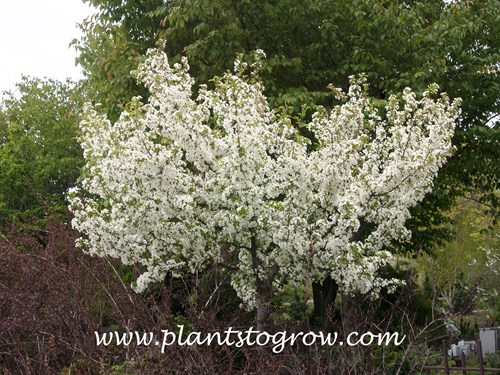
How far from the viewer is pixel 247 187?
726 cm

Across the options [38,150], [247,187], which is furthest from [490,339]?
[38,150]

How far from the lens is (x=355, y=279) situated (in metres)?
7.38

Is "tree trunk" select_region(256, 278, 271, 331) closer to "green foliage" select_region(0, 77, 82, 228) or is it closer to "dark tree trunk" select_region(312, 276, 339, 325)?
"dark tree trunk" select_region(312, 276, 339, 325)

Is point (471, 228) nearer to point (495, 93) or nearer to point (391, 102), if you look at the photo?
point (495, 93)

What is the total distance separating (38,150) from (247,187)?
1710cm

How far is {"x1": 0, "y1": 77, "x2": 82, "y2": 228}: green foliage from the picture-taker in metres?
20.7

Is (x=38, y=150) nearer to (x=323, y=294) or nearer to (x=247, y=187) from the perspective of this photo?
(x=323, y=294)

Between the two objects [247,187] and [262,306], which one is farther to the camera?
[247,187]

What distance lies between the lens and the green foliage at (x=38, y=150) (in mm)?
20688

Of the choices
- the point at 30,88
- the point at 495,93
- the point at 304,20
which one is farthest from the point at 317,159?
the point at 30,88

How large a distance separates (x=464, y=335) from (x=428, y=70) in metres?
7.05

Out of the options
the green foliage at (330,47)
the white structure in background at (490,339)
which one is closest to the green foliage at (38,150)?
the green foliage at (330,47)

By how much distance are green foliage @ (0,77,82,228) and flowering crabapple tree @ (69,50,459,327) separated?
1079 centimetres

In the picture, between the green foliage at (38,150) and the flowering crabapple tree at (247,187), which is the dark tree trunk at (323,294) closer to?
the flowering crabapple tree at (247,187)
